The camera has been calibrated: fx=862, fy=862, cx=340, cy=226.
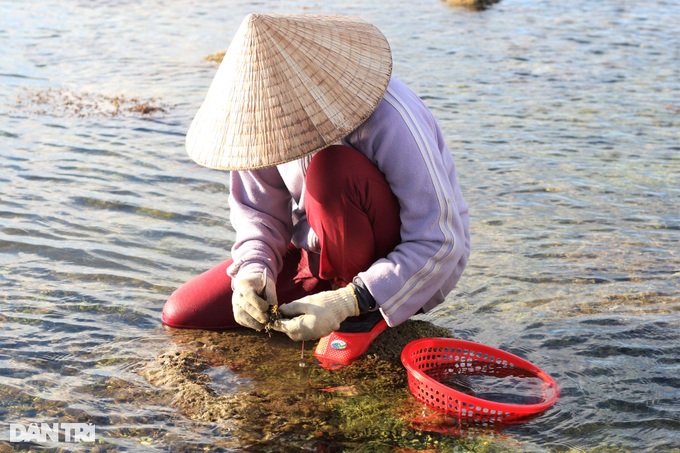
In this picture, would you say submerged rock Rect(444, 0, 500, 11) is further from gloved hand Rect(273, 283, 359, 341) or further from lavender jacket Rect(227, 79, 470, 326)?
gloved hand Rect(273, 283, 359, 341)

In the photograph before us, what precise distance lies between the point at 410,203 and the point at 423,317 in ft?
3.79

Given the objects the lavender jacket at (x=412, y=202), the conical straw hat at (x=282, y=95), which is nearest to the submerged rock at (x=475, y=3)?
the lavender jacket at (x=412, y=202)

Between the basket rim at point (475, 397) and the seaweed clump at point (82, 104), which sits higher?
the seaweed clump at point (82, 104)

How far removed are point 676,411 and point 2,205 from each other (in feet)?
14.3

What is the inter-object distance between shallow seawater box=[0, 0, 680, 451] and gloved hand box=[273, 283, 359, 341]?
1.10ft

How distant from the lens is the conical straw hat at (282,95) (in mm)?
3158

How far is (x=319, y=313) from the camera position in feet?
11.0

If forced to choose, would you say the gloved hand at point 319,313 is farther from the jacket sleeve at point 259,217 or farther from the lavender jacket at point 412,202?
the jacket sleeve at point 259,217

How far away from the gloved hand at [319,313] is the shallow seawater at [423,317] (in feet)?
1.10

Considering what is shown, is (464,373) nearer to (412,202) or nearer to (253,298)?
(412,202)

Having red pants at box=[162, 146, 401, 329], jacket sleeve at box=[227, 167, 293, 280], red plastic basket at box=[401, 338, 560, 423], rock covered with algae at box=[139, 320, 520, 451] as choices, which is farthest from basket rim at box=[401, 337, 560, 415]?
jacket sleeve at box=[227, 167, 293, 280]

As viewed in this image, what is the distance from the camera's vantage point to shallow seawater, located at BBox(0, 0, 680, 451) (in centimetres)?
345

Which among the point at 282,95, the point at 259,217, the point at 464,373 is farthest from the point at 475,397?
the point at 282,95

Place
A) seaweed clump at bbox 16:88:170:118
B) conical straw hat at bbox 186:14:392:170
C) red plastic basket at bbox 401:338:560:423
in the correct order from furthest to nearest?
seaweed clump at bbox 16:88:170:118, red plastic basket at bbox 401:338:560:423, conical straw hat at bbox 186:14:392:170
